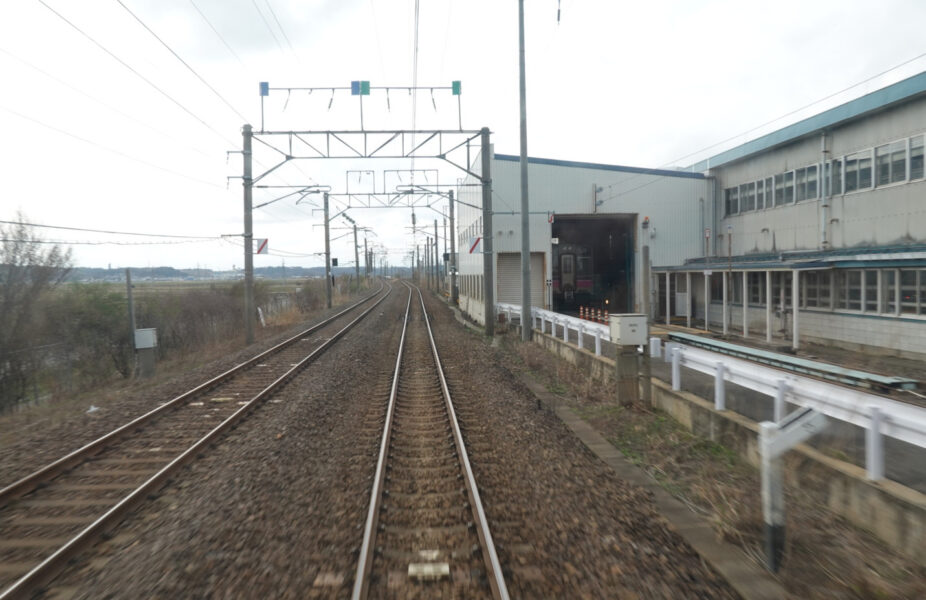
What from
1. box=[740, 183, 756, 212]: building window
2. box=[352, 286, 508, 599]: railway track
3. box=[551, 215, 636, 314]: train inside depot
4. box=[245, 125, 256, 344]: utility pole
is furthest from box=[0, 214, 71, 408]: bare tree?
box=[740, 183, 756, 212]: building window

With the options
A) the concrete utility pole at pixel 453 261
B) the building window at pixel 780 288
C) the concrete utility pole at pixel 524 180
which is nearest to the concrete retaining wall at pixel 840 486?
the concrete utility pole at pixel 524 180

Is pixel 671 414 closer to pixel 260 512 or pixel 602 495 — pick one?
pixel 602 495

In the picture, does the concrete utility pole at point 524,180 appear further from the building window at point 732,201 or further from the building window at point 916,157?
the building window at point 732,201

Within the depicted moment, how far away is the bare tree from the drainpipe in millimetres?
24405

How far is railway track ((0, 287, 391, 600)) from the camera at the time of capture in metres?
4.50

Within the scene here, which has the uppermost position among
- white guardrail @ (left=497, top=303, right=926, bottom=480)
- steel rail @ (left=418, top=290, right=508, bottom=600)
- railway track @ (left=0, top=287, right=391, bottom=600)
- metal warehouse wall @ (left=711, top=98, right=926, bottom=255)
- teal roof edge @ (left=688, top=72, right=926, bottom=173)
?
teal roof edge @ (left=688, top=72, right=926, bottom=173)

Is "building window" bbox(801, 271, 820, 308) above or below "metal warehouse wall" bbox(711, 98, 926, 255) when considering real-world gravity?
below

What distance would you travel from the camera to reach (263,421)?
870cm

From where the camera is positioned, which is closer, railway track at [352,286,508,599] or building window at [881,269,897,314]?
railway track at [352,286,508,599]

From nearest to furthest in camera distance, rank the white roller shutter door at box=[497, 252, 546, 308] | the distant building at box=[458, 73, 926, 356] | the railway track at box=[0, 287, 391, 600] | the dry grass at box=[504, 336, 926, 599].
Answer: the dry grass at box=[504, 336, 926, 599]
the railway track at box=[0, 287, 391, 600]
the distant building at box=[458, 73, 926, 356]
the white roller shutter door at box=[497, 252, 546, 308]

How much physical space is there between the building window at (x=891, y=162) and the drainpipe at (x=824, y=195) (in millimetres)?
1763

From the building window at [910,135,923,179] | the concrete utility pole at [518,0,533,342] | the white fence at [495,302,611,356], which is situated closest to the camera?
the white fence at [495,302,611,356]

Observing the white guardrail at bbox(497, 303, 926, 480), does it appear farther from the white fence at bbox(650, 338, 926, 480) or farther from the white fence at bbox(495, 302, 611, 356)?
the white fence at bbox(495, 302, 611, 356)

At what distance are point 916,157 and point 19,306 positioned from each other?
2592 centimetres
